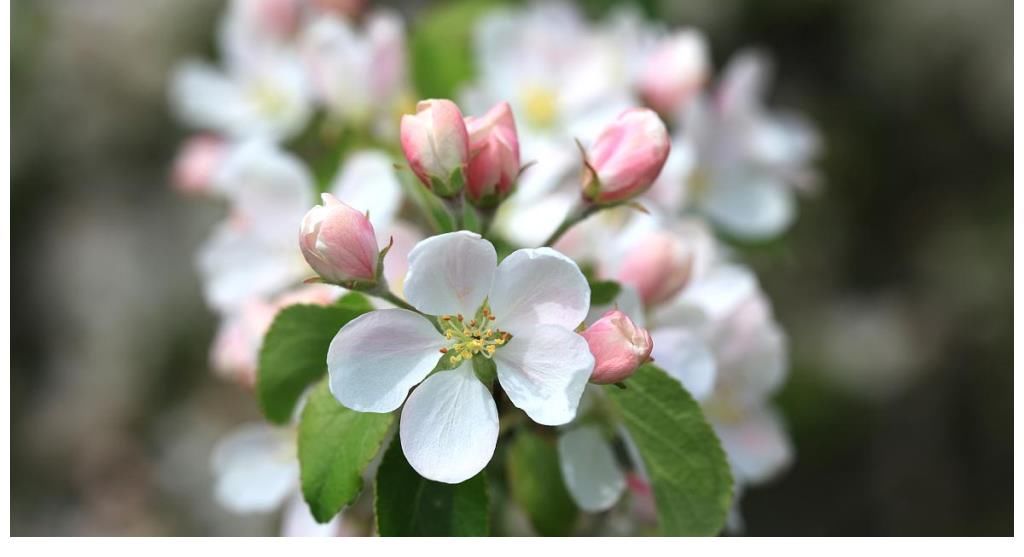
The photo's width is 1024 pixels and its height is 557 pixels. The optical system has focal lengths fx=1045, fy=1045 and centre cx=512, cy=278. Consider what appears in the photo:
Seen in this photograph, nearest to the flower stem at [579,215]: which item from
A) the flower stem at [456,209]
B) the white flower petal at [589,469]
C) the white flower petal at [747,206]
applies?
the flower stem at [456,209]

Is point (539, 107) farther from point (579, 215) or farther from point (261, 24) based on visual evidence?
point (579, 215)

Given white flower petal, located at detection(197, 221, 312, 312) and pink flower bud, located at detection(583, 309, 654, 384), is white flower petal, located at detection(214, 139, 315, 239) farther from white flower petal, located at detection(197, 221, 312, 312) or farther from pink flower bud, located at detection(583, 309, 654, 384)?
pink flower bud, located at detection(583, 309, 654, 384)

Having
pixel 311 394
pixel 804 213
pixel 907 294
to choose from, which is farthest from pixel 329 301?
pixel 907 294

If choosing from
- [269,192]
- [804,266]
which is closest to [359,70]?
[269,192]

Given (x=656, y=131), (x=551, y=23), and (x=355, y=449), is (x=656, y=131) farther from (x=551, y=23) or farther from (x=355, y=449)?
(x=551, y=23)

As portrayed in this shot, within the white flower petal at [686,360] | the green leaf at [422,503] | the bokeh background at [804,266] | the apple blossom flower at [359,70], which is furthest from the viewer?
the bokeh background at [804,266]

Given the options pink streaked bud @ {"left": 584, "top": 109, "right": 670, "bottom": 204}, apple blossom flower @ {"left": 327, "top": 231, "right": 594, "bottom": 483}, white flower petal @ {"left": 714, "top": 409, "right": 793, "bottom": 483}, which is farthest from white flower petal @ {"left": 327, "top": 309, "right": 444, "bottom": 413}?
white flower petal @ {"left": 714, "top": 409, "right": 793, "bottom": 483}

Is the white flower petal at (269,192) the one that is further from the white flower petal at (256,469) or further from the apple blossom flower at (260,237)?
the white flower petal at (256,469)
